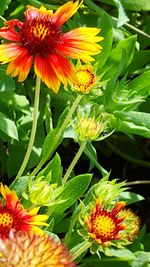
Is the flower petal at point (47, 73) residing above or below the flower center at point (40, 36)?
below

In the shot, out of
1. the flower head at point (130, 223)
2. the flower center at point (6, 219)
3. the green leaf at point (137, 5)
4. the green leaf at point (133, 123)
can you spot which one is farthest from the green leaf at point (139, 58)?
the flower center at point (6, 219)

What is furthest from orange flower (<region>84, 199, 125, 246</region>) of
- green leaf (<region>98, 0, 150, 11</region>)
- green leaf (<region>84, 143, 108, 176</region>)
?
green leaf (<region>98, 0, 150, 11</region>)

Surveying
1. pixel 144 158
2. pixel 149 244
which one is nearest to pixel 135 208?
pixel 144 158

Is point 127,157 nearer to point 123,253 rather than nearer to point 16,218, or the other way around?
point 123,253

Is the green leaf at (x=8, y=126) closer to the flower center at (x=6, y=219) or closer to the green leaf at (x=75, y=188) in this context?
the green leaf at (x=75, y=188)

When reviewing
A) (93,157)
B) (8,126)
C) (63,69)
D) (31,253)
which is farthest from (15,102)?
(31,253)

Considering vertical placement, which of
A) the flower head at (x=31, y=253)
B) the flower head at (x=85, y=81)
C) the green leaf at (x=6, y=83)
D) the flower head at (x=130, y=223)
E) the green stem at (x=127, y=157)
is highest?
the flower head at (x=85, y=81)
